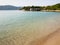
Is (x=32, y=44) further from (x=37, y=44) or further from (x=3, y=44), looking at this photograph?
(x=3, y=44)

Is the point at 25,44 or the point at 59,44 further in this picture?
the point at 25,44

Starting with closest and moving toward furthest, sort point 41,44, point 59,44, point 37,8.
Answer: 1. point 59,44
2. point 41,44
3. point 37,8

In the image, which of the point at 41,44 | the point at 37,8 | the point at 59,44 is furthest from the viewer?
the point at 37,8

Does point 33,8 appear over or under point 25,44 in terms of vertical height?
under

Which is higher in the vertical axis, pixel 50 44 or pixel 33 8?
pixel 50 44

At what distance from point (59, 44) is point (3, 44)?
388 centimetres

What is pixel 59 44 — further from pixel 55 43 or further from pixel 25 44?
pixel 25 44

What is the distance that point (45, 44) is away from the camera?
403 inches

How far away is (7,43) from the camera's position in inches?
436

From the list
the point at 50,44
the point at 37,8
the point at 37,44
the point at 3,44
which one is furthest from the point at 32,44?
the point at 37,8

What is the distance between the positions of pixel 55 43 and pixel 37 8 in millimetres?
140847

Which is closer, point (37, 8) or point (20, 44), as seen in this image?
point (20, 44)

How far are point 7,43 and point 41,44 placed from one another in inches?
98.1

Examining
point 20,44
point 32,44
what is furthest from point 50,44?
point 20,44
